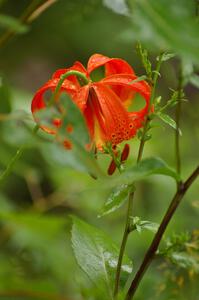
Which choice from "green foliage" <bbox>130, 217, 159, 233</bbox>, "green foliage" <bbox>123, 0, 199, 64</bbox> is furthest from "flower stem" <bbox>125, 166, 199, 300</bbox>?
"green foliage" <bbox>123, 0, 199, 64</bbox>

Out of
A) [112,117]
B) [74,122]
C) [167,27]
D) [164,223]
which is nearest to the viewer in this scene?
[167,27]

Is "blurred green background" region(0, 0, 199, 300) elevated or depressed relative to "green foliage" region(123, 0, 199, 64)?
depressed

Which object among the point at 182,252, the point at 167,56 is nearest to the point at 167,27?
the point at 167,56

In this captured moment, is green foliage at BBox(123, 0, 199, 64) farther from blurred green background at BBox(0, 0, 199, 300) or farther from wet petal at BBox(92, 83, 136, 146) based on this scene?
wet petal at BBox(92, 83, 136, 146)

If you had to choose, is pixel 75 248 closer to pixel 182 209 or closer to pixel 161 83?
pixel 182 209

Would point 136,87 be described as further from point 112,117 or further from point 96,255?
point 96,255

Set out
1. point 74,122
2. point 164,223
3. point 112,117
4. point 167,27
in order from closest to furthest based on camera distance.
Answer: point 167,27
point 74,122
point 164,223
point 112,117
